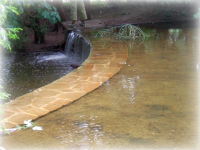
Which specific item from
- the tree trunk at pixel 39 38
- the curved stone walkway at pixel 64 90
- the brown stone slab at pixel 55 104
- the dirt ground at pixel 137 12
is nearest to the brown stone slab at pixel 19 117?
the curved stone walkway at pixel 64 90

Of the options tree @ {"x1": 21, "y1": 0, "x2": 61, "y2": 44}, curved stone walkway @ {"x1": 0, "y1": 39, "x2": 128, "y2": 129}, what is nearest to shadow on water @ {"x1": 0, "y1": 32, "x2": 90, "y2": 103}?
tree @ {"x1": 21, "y1": 0, "x2": 61, "y2": 44}

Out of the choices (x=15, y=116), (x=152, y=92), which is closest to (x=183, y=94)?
(x=152, y=92)

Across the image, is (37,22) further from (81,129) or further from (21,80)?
(81,129)

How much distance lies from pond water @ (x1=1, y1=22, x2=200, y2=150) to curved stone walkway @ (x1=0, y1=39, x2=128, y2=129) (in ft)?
0.52

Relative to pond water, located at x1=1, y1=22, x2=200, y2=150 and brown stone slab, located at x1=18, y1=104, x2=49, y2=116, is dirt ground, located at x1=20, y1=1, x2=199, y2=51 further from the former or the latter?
brown stone slab, located at x1=18, y1=104, x2=49, y2=116

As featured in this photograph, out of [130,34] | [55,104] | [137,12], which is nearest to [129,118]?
[55,104]

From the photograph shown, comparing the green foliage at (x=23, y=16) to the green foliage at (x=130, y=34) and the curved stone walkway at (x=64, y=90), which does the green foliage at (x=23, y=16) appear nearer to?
the curved stone walkway at (x=64, y=90)

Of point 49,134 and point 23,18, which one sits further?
point 23,18

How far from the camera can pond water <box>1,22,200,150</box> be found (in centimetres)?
231

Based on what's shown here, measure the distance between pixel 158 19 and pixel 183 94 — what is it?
11337 millimetres

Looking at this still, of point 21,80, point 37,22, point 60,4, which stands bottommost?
point 21,80

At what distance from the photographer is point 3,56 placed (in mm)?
9719

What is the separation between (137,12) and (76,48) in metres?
7.30

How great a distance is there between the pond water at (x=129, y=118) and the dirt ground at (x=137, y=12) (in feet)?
27.5
